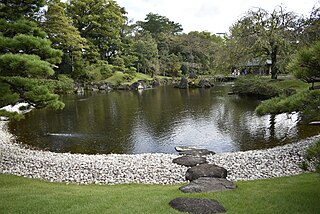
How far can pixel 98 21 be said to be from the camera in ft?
135

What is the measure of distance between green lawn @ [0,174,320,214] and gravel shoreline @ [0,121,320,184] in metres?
1.52

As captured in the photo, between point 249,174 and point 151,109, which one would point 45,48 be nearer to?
point 249,174

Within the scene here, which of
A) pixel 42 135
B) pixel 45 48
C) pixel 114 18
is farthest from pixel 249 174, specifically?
pixel 114 18

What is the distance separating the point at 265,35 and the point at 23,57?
20.4 metres

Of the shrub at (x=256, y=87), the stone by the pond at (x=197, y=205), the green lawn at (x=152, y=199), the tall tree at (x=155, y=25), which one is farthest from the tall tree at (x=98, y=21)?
the stone by the pond at (x=197, y=205)

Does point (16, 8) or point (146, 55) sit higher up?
point (146, 55)

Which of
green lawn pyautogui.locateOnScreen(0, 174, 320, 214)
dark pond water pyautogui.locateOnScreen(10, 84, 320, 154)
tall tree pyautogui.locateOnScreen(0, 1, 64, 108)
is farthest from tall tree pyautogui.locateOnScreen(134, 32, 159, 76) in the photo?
green lawn pyautogui.locateOnScreen(0, 174, 320, 214)

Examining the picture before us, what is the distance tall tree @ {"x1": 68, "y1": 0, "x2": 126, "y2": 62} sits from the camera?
3956 cm

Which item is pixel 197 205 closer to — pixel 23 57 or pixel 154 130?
pixel 23 57

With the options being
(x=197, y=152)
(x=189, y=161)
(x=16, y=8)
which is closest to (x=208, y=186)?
(x=189, y=161)

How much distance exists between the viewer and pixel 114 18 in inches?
1644

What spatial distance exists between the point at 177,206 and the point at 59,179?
421cm

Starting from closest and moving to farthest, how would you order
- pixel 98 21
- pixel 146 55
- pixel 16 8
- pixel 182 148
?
pixel 16 8, pixel 182 148, pixel 98 21, pixel 146 55

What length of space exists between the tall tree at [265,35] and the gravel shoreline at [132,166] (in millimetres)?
15013
